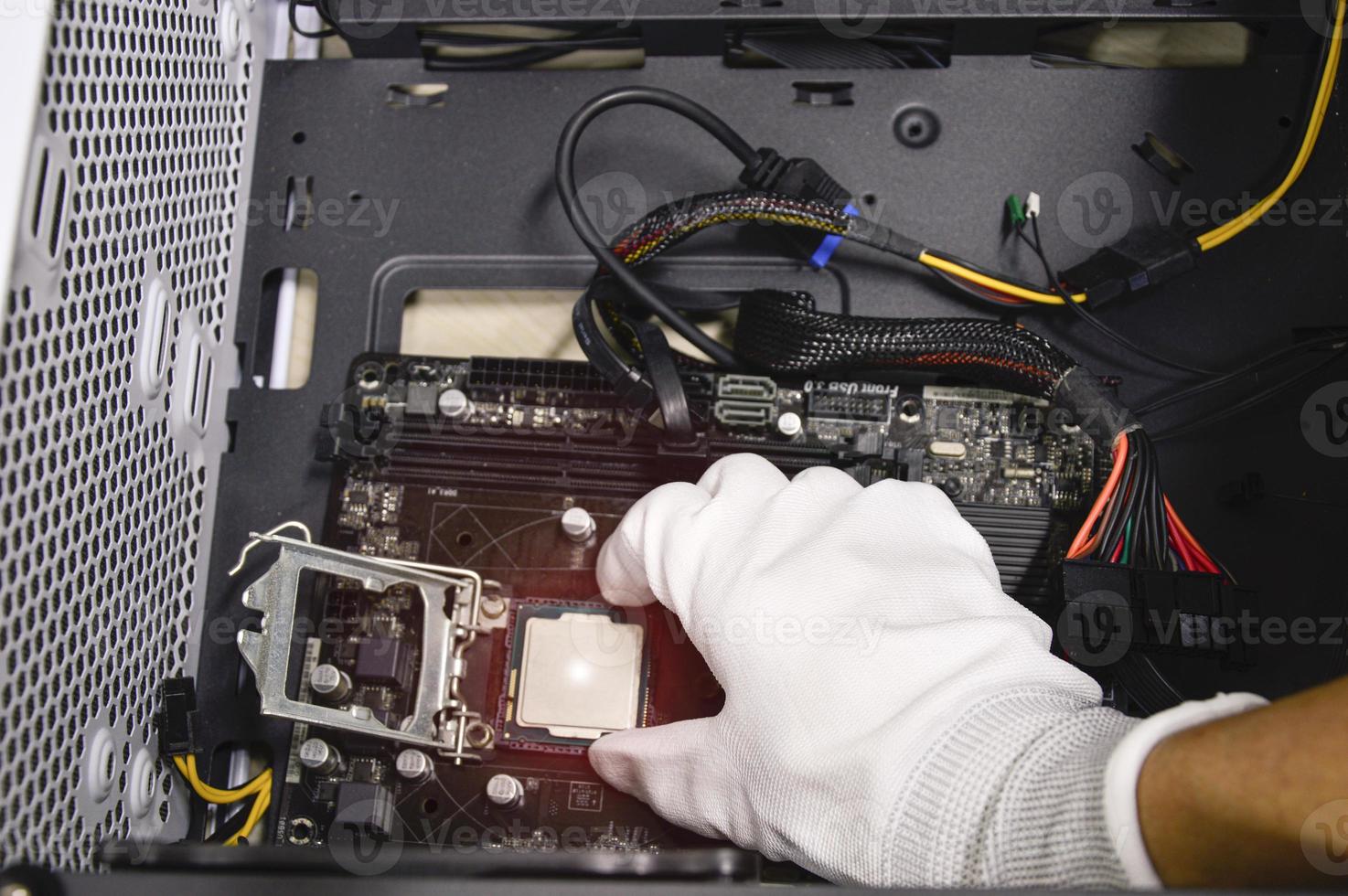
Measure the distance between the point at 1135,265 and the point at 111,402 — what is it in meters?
1.38

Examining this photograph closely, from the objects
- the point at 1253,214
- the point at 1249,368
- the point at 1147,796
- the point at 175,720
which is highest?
the point at 1253,214

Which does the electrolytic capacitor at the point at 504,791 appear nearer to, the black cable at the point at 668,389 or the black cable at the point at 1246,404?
the black cable at the point at 668,389

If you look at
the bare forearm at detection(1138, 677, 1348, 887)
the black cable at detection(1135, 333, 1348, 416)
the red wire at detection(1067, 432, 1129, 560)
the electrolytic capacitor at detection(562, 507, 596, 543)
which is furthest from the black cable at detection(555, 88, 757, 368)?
the bare forearm at detection(1138, 677, 1348, 887)

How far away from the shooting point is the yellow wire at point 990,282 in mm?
1568

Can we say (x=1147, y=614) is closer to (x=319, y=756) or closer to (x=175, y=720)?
(x=319, y=756)

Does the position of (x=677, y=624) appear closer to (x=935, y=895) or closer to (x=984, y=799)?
(x=984, y=799)

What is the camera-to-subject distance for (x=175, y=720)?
55.4 inches

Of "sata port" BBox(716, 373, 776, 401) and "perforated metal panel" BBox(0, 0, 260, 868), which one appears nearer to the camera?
"perforated metal panel" BBox(0, 0, 260, 868)

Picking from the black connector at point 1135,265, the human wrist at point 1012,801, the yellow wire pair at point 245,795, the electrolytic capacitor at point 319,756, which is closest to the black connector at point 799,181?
the black connector at point 1135,265

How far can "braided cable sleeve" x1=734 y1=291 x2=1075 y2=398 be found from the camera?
1.44 meters

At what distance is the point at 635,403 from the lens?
149 centimetres

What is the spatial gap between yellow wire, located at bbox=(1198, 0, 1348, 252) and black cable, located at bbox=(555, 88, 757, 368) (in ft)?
2.26

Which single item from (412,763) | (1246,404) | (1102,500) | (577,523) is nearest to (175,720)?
(412,763)

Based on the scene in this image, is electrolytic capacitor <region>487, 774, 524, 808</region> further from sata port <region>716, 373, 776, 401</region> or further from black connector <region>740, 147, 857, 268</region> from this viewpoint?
black connector <region>740, 147, 857, 268</region>
